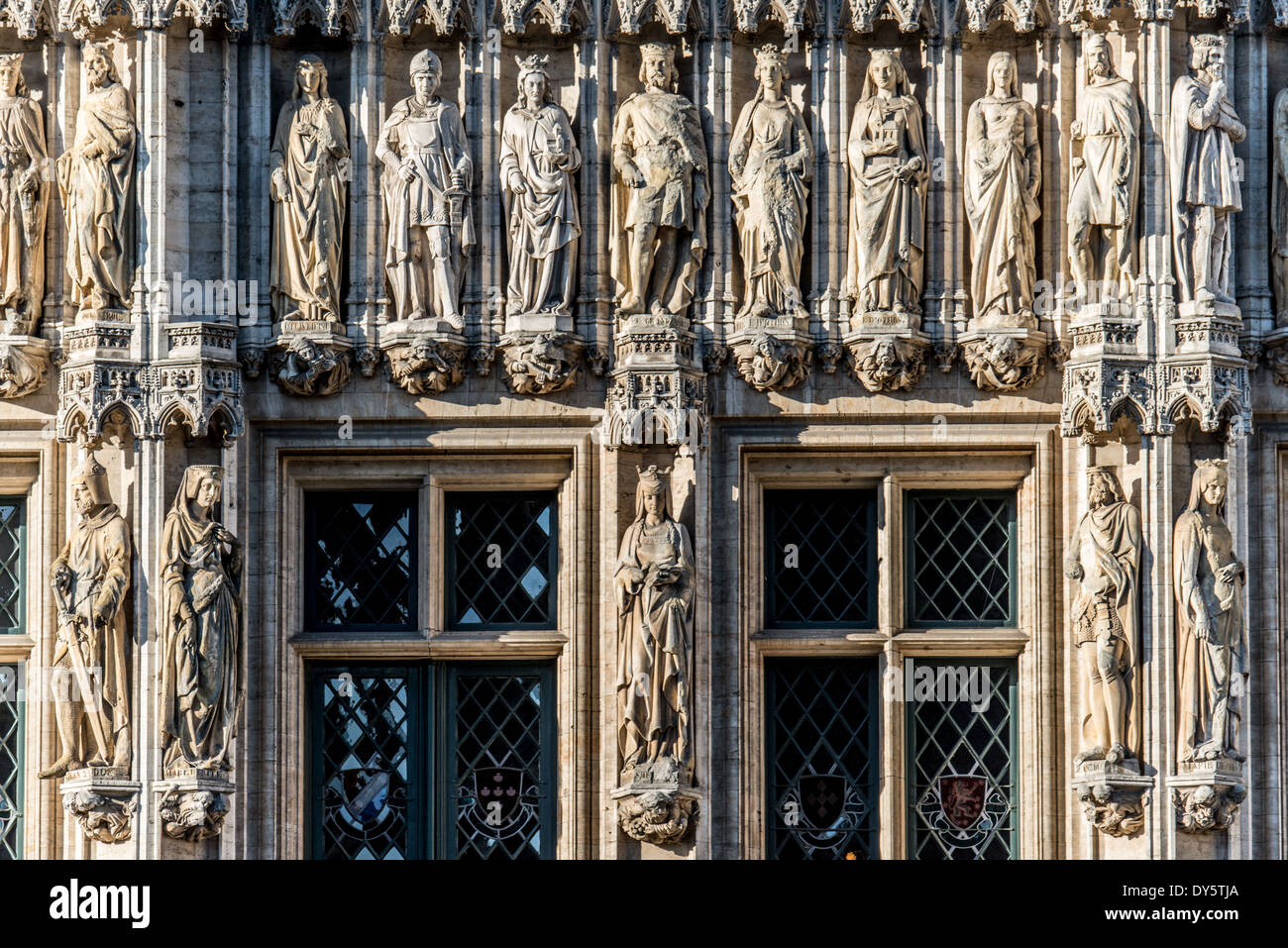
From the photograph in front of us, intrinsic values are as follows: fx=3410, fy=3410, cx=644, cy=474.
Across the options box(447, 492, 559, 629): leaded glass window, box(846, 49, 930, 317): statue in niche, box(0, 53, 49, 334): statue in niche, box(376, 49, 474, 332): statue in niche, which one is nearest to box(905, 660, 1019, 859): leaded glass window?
box(846, 49, 930, 317): statue in niche

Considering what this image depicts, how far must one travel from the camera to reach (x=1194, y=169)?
28734mm

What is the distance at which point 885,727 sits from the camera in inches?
1144

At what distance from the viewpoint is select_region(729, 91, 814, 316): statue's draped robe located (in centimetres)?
2906

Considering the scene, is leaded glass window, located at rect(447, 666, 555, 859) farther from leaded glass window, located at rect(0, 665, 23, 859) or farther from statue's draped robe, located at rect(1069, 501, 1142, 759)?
statue's draped robe, located at rect(1069, 501, 1142, 759)

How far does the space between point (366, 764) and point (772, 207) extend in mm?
5883

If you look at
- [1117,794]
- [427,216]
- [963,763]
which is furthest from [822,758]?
[427,216]

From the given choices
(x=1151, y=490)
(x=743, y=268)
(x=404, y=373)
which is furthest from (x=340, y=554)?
(x=1151, y=490)

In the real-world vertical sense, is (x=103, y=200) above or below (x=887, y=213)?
above

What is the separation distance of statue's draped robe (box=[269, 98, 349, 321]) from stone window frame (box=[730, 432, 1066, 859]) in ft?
12.6

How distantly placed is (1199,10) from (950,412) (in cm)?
400

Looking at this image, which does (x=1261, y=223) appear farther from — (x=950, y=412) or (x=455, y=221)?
(x=455, y=221)

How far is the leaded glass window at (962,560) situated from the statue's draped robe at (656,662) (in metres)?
2.17

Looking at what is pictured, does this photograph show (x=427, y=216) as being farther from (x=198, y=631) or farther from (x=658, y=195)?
(x=198, y=631)

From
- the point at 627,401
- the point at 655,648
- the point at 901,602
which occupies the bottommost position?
the point at 655,648
